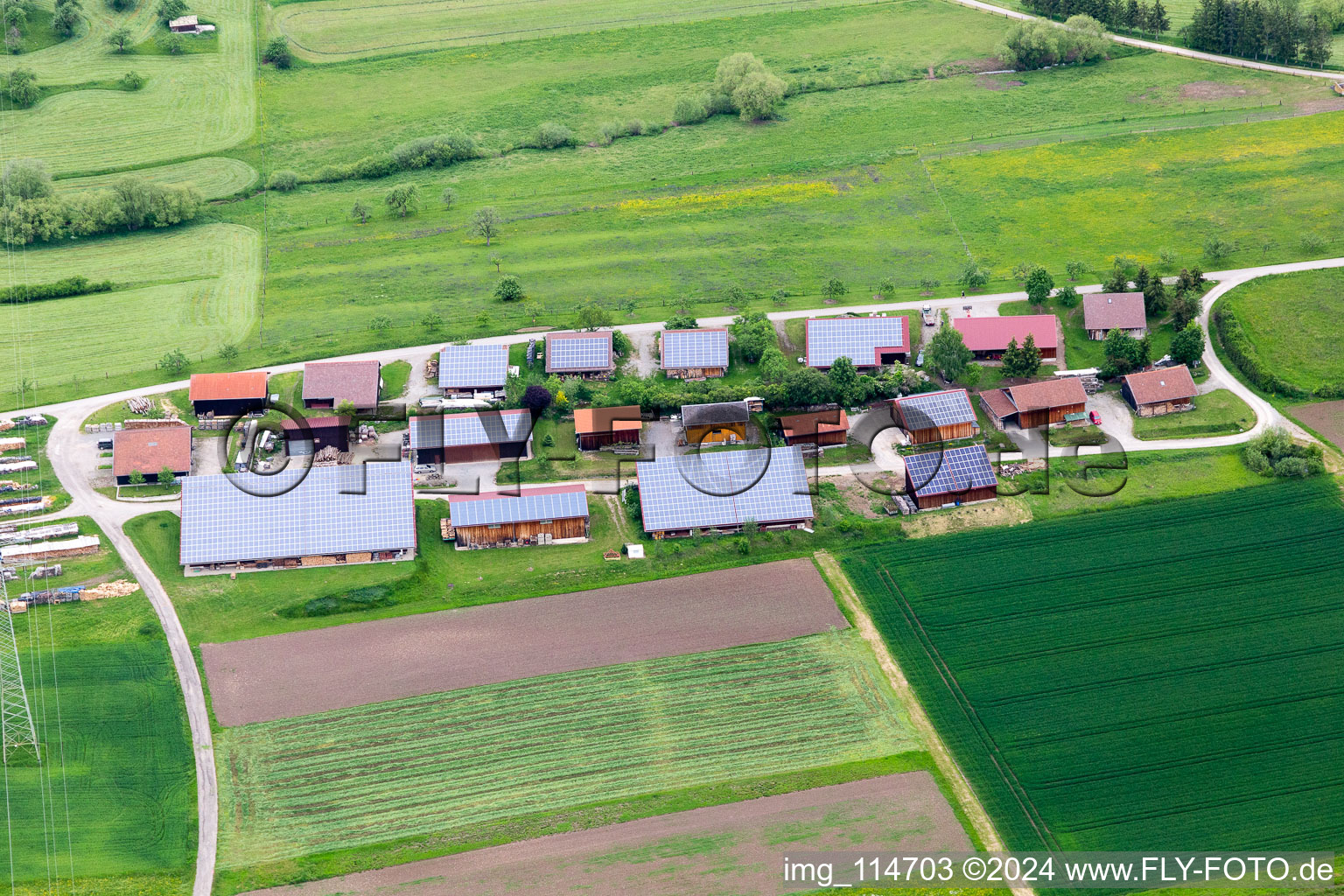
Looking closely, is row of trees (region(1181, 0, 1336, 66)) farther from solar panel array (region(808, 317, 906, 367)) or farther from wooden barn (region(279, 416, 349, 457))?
wooden barn (region(279, 416, 349, 457))

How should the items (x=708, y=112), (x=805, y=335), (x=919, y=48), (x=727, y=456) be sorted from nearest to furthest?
(x=727, y=456)
(x=805, y=335)
(x=708, y=112)
(x=919, y=48)

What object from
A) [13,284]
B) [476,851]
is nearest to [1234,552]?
[476,851]

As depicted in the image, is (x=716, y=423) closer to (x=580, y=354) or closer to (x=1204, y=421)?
(x=580, y=354)

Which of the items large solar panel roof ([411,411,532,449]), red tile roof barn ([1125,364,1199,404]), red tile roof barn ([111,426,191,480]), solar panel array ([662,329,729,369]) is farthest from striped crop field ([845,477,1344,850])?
A: red tile roof barn ([111,426,191,480])

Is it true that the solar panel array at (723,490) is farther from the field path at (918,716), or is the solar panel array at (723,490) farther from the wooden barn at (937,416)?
the wooden barn at (937,416)

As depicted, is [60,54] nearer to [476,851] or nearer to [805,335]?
[805,335]

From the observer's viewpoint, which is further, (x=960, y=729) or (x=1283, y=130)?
(x=1283, y=130)

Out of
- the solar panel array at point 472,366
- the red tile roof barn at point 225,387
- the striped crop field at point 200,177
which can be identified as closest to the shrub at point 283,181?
the striped crop field at point 200,177
